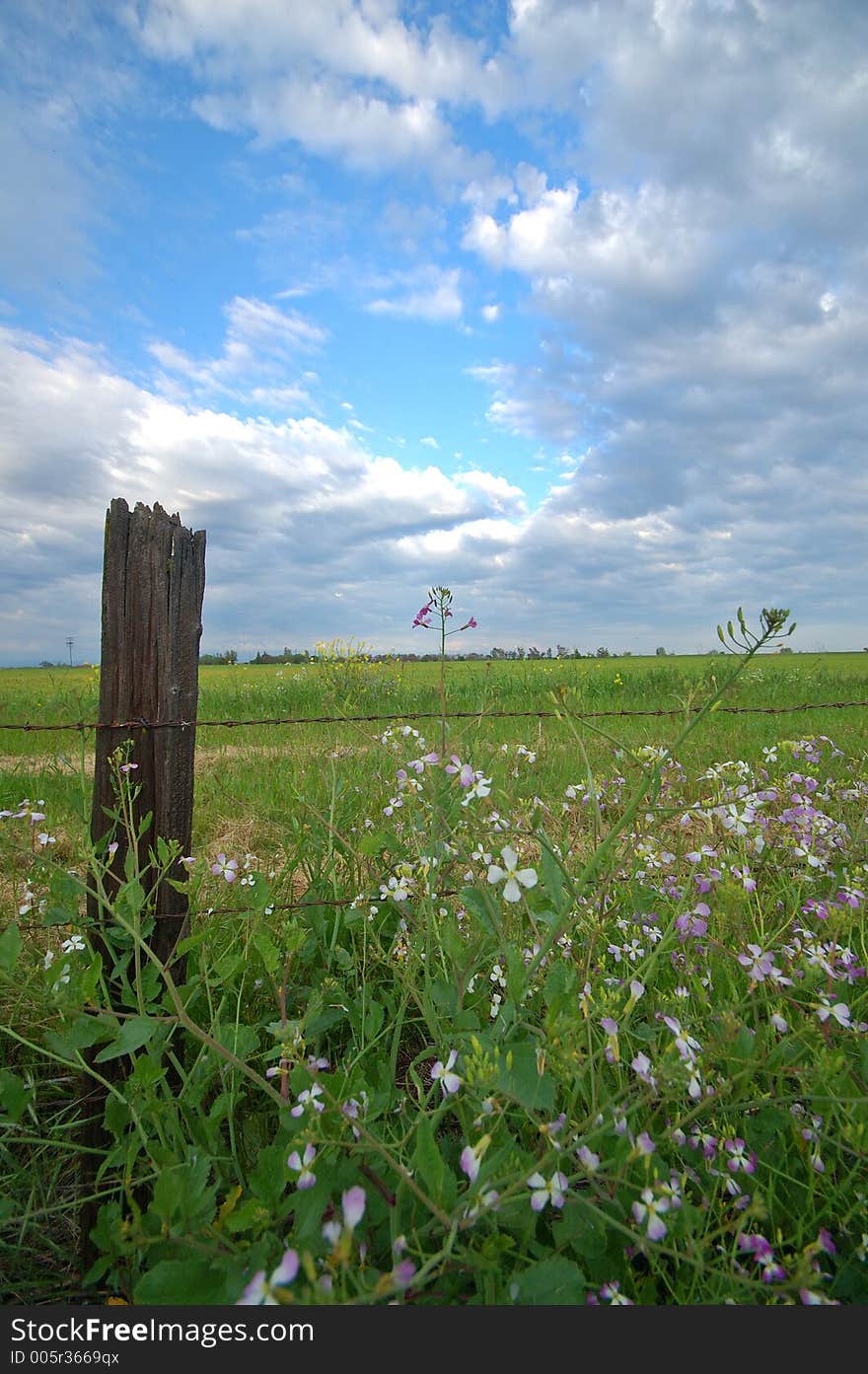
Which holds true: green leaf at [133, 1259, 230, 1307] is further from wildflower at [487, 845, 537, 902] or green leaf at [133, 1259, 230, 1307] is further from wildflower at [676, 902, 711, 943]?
wildflower at [676, 902, 711, 943]

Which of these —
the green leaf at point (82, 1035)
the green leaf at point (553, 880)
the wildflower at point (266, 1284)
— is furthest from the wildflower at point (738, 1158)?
the green leaf at point (82, 1035)

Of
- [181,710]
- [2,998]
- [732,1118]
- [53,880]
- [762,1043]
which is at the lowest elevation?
[2,998]

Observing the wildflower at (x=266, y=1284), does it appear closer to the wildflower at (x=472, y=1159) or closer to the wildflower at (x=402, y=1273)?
the wildflower at (x=402, y=1273)

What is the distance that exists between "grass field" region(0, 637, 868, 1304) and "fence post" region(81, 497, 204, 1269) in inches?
3.2

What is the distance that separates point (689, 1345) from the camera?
3.80 ft

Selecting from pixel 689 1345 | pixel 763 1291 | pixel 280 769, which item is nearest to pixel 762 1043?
pixel 763 1291

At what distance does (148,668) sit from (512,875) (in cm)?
137

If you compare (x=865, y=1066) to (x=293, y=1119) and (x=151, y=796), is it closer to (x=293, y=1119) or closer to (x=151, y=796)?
(x=293, y=1119)

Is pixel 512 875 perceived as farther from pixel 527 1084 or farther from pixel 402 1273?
pixel 402 1273

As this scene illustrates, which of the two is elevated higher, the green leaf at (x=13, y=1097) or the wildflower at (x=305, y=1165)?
the wildflower at (x=305, y=1165)

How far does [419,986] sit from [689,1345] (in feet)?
3.62

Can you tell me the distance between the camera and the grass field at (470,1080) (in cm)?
116

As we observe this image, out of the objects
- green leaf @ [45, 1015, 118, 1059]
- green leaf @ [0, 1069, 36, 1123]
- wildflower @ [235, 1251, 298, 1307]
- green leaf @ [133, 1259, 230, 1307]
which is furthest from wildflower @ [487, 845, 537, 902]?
green leaf @ [0, 1069, 36, 1123]

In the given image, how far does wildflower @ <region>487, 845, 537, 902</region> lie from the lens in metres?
1.33
